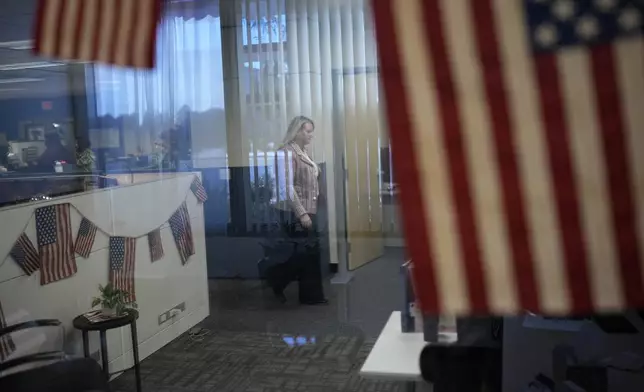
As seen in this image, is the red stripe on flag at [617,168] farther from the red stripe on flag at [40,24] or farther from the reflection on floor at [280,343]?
the reflection on floor at [280,343]

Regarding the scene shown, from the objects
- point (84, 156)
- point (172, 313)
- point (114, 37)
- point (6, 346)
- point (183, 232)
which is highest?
point (114, 37)

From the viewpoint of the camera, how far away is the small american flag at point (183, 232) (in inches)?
191

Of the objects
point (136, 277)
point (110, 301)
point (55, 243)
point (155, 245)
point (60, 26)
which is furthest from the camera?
point (155, 245)

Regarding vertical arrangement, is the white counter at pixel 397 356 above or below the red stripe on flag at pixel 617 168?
below

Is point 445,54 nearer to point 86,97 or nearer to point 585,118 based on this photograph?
point 585,118

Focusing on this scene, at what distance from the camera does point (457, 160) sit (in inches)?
53.1

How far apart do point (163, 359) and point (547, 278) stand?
364 centimetres

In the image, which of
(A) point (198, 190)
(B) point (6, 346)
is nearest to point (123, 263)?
(A) point (198, 190)

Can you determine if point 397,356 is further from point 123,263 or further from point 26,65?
point 26,65

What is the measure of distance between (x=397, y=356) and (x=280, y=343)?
2.03m

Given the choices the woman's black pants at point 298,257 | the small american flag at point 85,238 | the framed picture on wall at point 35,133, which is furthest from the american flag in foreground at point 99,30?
the framed picture on wall at point 35,133

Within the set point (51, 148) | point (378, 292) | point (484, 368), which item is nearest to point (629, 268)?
point (484, 368)

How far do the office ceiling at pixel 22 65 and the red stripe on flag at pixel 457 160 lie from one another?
3.64 meters

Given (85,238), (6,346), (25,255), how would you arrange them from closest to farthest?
(6,346) → (25,255) → (85,238)
